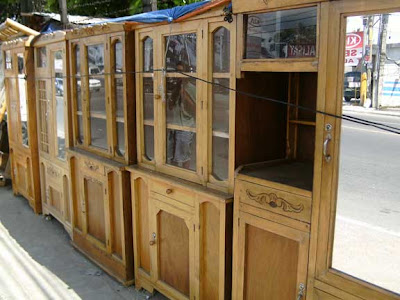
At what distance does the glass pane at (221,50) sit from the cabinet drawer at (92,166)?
179 centimetres

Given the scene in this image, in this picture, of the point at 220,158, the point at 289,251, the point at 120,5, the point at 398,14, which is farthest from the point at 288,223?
the point at 120,5

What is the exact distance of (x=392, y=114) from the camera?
241cm

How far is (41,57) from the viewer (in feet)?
18.2

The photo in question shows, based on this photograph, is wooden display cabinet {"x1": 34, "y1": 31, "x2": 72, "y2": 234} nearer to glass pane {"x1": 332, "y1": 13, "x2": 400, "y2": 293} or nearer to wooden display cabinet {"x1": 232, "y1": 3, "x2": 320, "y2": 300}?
wooden display cabinet {"x1": 232, "y1": 3, "x2": 320, "y2": 300}

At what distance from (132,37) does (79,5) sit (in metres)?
6.59

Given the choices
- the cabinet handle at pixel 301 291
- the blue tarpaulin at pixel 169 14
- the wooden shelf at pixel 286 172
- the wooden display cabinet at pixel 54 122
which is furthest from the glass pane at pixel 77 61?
the cabinet handle at pixel 301 291

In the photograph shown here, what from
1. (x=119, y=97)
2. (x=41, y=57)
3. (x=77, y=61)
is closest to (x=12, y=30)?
(x=41, y=57)

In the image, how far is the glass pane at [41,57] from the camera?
543 centimetres

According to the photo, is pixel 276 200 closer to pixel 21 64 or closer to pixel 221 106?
pixel 221 106

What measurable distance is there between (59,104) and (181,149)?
7.63 feet

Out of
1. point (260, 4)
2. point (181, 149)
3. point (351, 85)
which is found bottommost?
point (181, 149)

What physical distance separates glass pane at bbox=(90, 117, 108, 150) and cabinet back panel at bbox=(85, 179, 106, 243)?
1.26 feet

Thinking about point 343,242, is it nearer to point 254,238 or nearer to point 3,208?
point 254,238

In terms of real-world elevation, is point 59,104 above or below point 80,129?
above
